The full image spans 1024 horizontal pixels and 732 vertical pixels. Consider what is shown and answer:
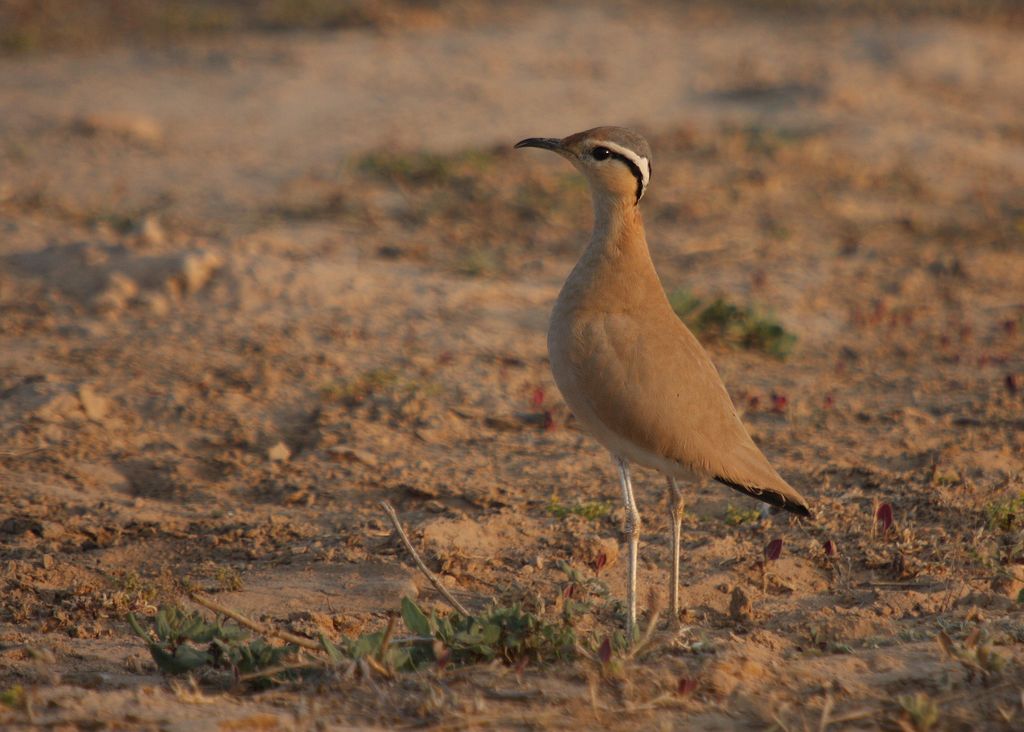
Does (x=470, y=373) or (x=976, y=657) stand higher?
(x=976, y=657)

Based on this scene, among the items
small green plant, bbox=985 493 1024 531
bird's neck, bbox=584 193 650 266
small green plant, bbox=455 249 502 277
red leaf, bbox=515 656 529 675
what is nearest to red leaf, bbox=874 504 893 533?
small green plant, bbox=985 493 1024 531

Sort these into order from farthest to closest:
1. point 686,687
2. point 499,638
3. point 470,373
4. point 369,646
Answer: point 470,373, point 499,638, point 369,646, point 686,687

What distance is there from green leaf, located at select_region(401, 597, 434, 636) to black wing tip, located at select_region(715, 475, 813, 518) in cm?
98

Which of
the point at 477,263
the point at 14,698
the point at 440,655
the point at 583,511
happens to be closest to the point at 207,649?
the point at 14,698

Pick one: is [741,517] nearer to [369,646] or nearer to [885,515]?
[885,515]

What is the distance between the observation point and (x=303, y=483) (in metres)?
4.88

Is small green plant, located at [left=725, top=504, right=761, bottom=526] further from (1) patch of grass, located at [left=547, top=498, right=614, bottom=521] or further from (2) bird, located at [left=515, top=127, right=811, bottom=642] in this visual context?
(2) bird, located at [left=515, top=127, right=811, bottom=642]

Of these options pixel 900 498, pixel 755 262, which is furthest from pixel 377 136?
pixel 900 498

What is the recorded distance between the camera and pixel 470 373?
19.5ft

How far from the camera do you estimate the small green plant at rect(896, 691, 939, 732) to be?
3.05m

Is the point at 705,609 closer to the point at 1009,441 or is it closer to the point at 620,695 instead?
the point at 620,695

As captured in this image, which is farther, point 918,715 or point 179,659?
point 179,659

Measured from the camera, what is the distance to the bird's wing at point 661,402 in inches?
148

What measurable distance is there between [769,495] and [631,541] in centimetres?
44
